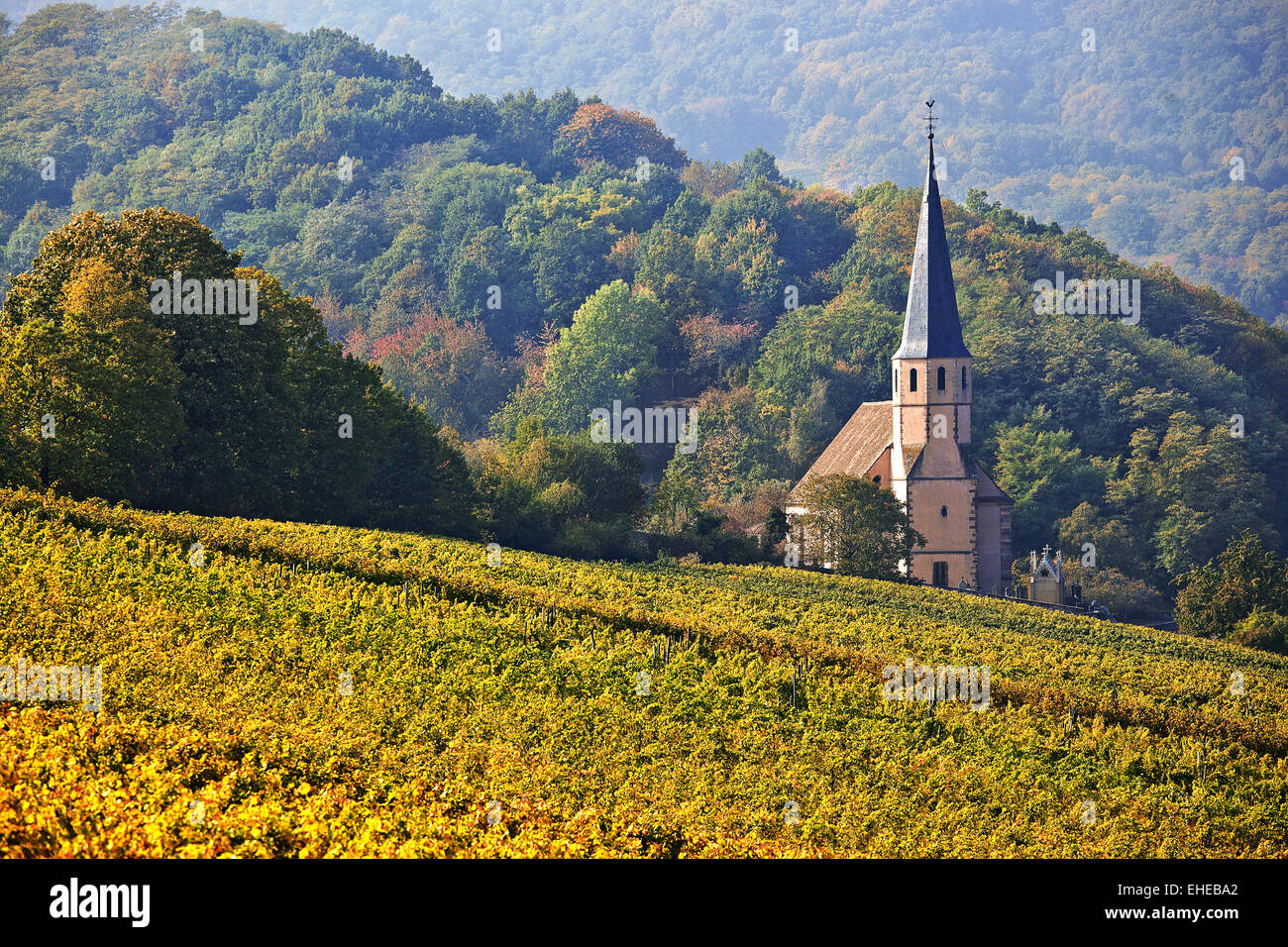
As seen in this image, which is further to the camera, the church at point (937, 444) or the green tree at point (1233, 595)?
the church at point (937, 444)

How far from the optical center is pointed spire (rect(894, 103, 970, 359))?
6800 cm

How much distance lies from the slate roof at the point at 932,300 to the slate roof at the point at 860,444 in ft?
15.7

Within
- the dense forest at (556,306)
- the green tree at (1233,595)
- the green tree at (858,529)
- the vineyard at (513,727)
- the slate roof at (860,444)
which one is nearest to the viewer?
the vineyard at (513,727)

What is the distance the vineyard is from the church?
1162 inches

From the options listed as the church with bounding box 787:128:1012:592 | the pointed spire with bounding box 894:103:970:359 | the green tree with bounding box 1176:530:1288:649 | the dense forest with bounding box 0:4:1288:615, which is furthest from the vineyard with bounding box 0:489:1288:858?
the pointed spire with bounding box 894:103:970:359

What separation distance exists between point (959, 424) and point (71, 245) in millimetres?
41380

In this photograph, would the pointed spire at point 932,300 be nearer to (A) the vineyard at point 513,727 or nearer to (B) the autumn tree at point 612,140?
(A) the vineyard at point 513,727

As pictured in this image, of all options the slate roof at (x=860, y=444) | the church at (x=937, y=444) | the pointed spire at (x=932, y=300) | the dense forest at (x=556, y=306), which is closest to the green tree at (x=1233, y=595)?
the church at (x=937, y=444)

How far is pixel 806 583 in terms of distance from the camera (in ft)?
176

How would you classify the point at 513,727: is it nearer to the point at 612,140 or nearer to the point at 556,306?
the point at 556,306

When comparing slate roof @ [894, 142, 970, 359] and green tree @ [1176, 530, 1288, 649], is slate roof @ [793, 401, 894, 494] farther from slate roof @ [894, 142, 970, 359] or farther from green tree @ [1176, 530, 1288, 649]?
green tree @ [1176, 530, 1288, 649]

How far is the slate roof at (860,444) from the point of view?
72625 millimetres

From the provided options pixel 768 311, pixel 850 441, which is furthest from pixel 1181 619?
pixel 768 311

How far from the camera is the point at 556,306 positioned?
121 metres
